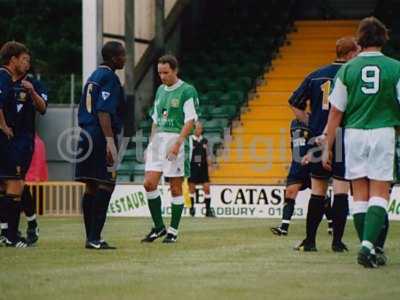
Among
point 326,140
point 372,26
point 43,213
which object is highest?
point 372,26

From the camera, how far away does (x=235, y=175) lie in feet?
91.4

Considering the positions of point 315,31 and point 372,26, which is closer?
point 372,26

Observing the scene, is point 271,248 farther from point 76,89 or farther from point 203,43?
point 203,43

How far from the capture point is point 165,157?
590 inches

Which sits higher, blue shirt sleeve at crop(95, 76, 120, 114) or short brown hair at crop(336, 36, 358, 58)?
short brown hair at crop(336, 36, 358, 58)

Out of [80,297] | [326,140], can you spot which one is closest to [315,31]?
[326,140]

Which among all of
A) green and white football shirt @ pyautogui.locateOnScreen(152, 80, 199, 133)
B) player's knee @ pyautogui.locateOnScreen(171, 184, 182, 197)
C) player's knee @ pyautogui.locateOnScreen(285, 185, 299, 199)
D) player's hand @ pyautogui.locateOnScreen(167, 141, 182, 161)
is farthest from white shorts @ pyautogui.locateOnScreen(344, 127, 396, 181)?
player's knee @ pyautogui.locateOnScreen(285, 185, 299, 199)

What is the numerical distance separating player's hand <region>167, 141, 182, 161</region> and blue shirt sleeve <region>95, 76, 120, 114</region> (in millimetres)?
1462

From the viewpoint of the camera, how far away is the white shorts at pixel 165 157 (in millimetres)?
15023

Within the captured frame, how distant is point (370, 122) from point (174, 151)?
398 cm

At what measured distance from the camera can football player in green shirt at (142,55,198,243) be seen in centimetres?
1489

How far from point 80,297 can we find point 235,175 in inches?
745

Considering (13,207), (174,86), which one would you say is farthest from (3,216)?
(174,86)

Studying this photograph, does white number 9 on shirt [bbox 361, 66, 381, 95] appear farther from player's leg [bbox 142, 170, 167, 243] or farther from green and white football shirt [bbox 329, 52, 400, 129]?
player's leg [bbox 142, 170, 167, 243]
